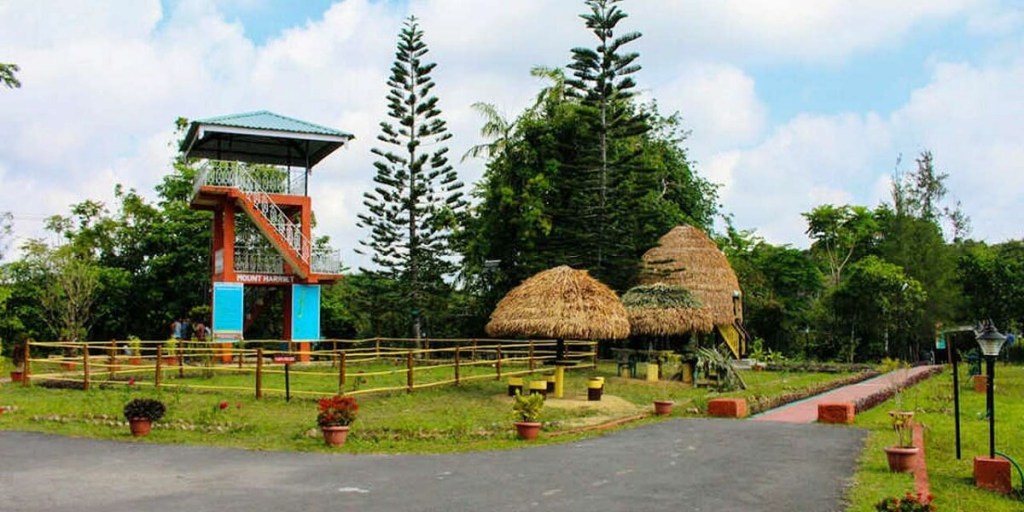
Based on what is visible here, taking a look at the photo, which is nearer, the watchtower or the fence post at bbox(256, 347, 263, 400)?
the fence post at bbox(256, 347, 263, 400)

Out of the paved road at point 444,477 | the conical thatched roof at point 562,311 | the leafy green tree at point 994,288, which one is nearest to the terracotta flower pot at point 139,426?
the paved road at point 444,477

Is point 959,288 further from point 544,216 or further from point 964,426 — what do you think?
point 964,426

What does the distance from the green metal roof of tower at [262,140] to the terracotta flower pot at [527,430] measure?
15.8 m

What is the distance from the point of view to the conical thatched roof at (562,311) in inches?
613

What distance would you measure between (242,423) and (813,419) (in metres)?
8.04

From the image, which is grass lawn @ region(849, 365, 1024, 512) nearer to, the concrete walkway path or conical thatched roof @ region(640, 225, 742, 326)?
the concrete walkway path

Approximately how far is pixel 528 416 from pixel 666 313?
12.3 m

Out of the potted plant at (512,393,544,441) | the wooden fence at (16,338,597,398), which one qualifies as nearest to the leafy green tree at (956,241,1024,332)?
the wooden fence at (16,338,597,398)

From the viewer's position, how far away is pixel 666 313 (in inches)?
891

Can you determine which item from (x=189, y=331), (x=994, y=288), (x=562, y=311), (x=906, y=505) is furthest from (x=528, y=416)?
(x=994, y=288)

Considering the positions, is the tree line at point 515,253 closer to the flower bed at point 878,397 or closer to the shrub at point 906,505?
the flower bed at point 878,397

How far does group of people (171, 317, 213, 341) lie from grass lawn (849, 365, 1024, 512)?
16239mm

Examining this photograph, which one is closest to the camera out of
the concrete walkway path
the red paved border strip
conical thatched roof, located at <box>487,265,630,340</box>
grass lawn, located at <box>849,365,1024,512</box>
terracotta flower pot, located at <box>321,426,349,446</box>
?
the red paved border strip

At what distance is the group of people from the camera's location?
75.6 ft
